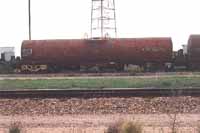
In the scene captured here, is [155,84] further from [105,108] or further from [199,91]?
[105,108]

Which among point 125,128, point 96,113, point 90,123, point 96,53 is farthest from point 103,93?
point 96,53

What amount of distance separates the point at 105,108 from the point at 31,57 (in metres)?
27.0

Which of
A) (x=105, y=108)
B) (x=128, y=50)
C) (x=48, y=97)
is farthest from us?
(x=128, y=50)

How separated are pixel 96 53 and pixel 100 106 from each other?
24836 millimetres

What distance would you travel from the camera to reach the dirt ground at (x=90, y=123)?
15.0 m

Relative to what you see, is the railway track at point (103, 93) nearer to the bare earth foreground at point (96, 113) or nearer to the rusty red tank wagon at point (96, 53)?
the bare earth foreground at point (96, 113)

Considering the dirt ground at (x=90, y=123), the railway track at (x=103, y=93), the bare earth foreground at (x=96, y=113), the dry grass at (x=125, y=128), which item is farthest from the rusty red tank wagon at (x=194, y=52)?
the dry grass at (x=125, y=128)

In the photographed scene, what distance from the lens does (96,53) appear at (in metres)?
44.6

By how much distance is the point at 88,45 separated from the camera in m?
44.9

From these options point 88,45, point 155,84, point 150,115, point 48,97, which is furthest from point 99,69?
point 150,115

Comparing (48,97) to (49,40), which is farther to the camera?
(49,40)

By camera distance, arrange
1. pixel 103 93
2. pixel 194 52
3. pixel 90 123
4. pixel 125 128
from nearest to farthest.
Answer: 1. pixel 125 128
2. pixel 90 123
3. pixel 103 93
4. pixel 194 52

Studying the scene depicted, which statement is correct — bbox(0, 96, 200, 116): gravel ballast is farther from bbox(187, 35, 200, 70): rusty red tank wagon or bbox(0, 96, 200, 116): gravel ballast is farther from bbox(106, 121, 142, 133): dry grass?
bbox(187, 35, 200, 70): rusty red tank wagon

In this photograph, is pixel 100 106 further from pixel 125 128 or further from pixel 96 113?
pixel 125 128
